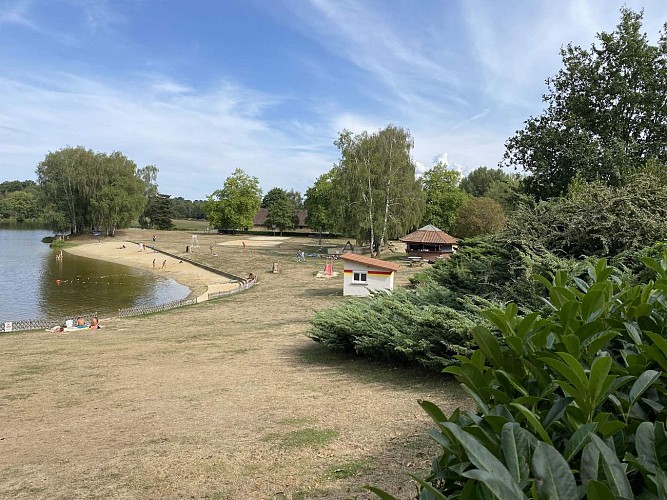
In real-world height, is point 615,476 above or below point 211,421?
above

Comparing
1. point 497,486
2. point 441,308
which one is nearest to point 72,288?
point 441,308

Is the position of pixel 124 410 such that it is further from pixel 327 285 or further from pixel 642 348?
pixel 327 285

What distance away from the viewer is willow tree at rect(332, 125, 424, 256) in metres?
44.6

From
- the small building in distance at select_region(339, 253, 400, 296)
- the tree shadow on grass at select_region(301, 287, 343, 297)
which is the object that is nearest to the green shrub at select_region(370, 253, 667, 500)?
the small building in distance at select_region(339, 253, 400, 296)

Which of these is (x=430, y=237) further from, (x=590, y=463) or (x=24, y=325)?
(x=590, y=463)

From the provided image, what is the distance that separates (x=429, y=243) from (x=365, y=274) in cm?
2123

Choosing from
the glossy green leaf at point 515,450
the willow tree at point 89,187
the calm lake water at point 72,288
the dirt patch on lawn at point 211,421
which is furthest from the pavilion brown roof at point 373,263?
the willow tree at point 89,187

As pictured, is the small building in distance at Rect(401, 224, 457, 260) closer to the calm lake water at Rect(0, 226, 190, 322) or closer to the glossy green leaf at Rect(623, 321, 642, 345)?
the calm lake water at Rect(0, 226, 190, 322)

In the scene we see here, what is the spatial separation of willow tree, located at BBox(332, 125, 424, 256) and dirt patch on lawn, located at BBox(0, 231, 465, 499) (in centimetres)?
3141

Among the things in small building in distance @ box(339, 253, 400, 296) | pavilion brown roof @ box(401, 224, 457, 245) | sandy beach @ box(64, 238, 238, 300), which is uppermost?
pavilion brown roof @ box(401, 224, 457, 245)

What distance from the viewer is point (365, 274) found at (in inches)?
945

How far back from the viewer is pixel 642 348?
1.71 m

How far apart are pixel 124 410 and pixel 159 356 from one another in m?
4.78

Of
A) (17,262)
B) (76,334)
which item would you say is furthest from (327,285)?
(17,262)
